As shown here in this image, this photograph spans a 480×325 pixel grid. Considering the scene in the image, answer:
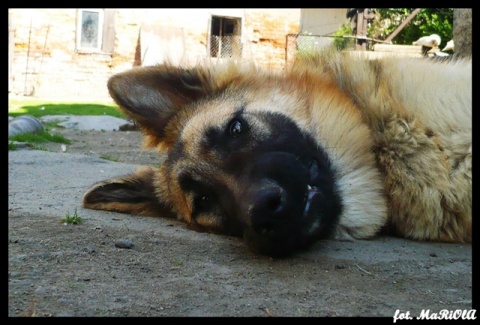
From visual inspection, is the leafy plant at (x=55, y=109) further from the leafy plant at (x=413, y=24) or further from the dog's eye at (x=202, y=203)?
the dog's eye at (x=202, y=203)

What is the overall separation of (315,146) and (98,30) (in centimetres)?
2252

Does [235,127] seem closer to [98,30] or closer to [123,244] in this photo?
[123,244]

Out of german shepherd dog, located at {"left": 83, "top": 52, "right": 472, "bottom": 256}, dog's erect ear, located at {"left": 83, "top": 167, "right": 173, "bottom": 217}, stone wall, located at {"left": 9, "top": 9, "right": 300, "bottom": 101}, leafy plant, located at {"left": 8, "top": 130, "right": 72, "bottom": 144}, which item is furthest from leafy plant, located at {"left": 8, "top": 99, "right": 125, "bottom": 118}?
german shepherd dog, located at {"left": 83, "top": 52, "right": 472, "bottom": 256}

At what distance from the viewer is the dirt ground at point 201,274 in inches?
101

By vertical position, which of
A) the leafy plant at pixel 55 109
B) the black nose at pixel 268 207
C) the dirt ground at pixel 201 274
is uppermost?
the leafy plant at pixel 55 109

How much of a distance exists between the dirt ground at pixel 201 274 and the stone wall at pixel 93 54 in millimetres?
19416

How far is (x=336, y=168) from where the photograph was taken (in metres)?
3.93

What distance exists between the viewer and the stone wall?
911 inches

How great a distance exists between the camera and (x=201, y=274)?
309 centimetres

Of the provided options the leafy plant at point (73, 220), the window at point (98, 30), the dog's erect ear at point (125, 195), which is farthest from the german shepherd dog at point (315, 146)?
the window at point (98, 30)

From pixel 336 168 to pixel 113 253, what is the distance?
5.24 ft

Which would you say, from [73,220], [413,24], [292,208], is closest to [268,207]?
[292,208]
